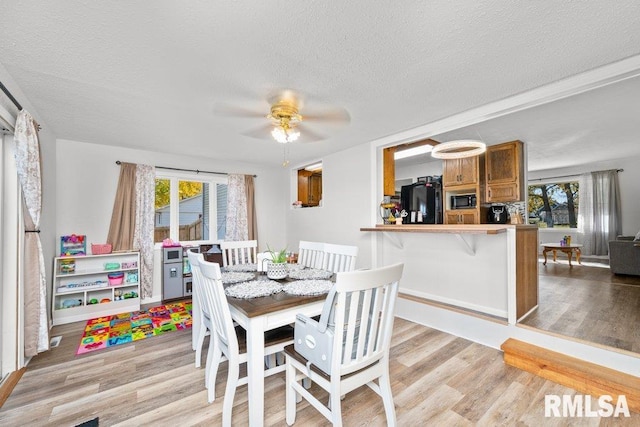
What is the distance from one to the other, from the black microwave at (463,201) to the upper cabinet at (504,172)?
45 centimetres

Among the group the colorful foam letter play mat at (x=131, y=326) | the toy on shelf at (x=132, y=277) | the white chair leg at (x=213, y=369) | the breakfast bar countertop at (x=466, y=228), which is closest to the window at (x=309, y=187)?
the breakfast bar countertop at (x=466, y=228)

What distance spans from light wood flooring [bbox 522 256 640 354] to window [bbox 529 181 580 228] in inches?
106

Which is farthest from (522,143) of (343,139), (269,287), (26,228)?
(26,228)

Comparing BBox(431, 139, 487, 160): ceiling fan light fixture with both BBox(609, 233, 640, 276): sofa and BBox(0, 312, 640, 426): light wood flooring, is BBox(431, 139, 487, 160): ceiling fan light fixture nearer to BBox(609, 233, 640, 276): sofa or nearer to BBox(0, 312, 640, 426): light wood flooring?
BBox(0, 312, 640, 426): light wood flooring

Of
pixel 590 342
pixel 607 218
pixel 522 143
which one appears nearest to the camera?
pixel 590 342

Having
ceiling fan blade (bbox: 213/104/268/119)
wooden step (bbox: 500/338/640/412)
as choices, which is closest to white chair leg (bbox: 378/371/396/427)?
A: wooden step (bbox: 500/338/640/412)

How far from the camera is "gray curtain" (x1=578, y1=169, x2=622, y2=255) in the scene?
20.8 ft

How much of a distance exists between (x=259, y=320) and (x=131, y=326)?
2.58 m

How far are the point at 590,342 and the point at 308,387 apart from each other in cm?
234

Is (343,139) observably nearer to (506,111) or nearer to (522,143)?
(506,111)

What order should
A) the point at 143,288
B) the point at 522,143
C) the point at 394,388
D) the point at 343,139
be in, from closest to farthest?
the point at 394,388 → the point at 343,139 → the point at 143,288 → the point at 522,143

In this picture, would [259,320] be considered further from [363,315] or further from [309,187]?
[309,187]

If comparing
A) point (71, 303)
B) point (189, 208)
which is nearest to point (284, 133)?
point (189, 208)

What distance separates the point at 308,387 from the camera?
6.45 feet
